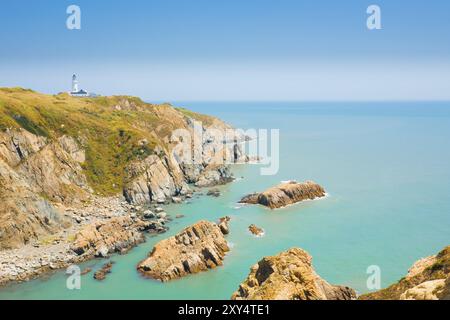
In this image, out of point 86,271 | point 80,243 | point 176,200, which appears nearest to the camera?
point 86,271

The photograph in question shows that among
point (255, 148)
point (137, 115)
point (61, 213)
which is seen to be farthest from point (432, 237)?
point (255, 148)

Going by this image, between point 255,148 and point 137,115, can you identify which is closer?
point 137,115

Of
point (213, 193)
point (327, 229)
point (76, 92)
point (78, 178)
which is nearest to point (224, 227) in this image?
point (327, 229)

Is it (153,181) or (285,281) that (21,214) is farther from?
(285,281)

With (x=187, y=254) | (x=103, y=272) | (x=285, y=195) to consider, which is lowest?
(x=103, y=272)

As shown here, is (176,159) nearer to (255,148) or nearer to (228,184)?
(228,184)

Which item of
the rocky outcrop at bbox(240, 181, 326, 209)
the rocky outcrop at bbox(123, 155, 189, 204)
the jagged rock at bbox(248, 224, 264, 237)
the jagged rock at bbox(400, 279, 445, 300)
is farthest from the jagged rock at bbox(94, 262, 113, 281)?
the jagged rock at bbox(400, 279, 445, 300)
